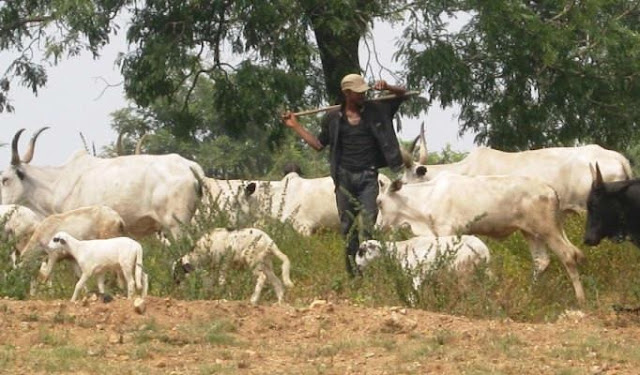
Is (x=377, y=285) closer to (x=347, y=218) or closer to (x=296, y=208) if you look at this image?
(x=347, y=218)

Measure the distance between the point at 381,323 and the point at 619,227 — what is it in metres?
4.64

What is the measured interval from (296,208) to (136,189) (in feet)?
5.73

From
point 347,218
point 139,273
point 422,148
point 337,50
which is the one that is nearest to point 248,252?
point 139,273

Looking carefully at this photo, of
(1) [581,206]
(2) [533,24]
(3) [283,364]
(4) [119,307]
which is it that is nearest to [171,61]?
(2) [533,24]

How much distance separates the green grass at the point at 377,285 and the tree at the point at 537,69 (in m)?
6.68

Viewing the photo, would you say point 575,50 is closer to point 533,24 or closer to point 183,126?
point 533,24

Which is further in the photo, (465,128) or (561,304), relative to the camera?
(465,128)

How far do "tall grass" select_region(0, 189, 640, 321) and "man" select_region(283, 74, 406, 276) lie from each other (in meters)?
0.61

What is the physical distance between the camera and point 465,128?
23.0 m

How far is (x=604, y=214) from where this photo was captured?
13344 mm

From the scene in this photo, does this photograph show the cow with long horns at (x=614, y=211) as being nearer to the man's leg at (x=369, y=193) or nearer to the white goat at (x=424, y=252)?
the white goat at (x=424, y=252)

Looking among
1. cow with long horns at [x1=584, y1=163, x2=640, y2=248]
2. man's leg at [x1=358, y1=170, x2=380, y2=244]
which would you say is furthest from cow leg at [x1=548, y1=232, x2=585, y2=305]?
man's leg at [x1=358, y1=170, x2=380, y2=244]

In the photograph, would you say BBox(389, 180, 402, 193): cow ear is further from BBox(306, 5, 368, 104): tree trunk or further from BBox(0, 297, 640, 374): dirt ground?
BBox(306, 5, 368, 104): tree trunk

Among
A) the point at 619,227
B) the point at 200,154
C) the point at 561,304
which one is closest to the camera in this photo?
the point at 561,304
